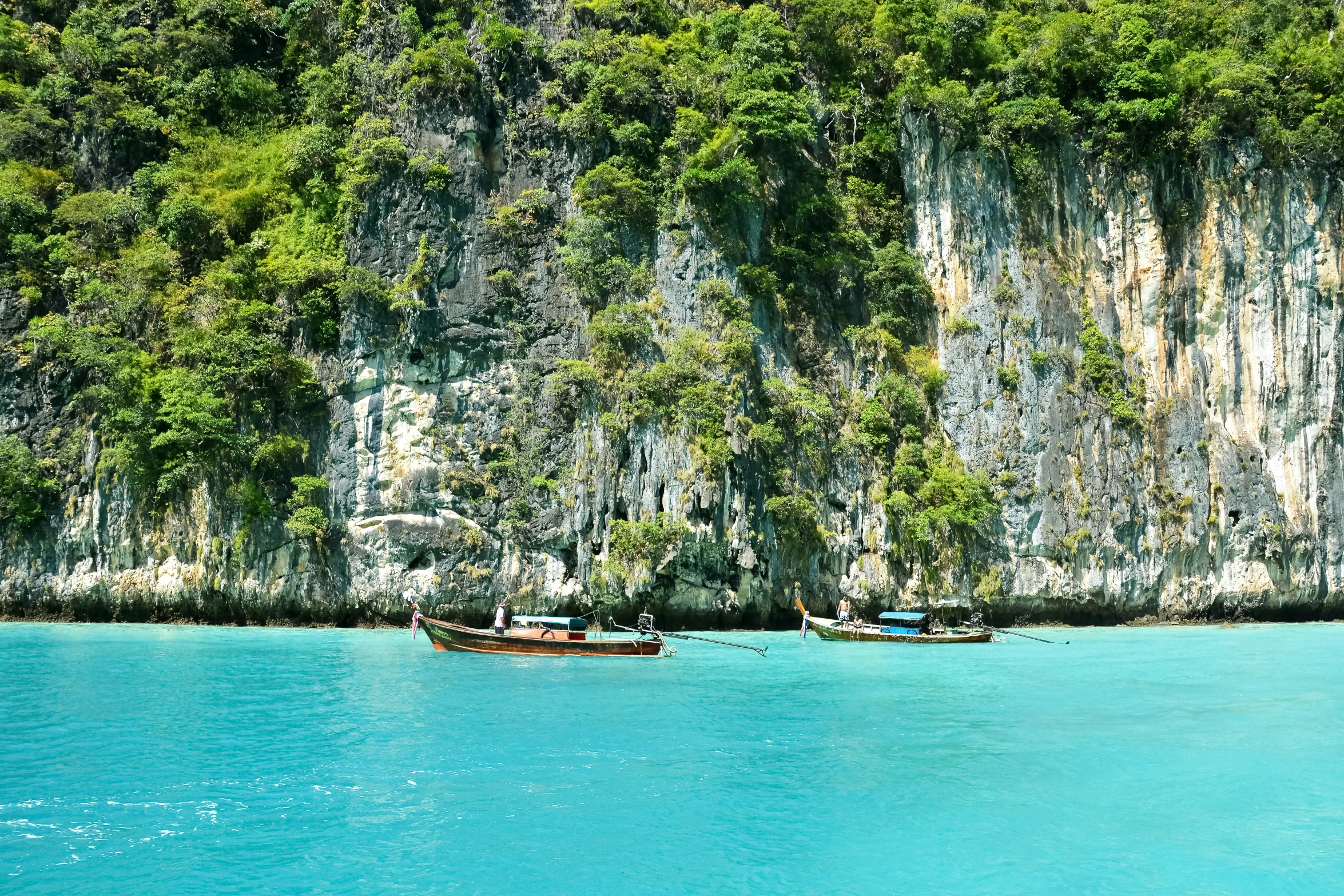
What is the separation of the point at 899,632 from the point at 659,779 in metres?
17.0

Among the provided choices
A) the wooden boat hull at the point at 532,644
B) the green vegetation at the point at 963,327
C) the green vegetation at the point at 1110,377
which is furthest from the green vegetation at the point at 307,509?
the green vegetation at the point at 1110,377

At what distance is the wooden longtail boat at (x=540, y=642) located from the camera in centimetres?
2358

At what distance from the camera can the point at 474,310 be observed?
30688 millimetres

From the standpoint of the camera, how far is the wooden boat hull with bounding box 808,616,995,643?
1073 inches

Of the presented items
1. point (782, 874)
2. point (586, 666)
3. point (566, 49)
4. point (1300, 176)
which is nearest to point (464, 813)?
point (782, 874)

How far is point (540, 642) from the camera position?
2348 cm

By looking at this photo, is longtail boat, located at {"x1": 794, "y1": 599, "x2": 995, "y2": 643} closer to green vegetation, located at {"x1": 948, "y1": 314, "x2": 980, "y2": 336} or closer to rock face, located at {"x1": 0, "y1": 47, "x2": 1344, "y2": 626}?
rock face, located at {"x1": 0, "y1": 47, "x2": 1344, "y2": 626}

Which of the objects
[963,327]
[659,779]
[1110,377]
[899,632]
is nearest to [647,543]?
[899,632]

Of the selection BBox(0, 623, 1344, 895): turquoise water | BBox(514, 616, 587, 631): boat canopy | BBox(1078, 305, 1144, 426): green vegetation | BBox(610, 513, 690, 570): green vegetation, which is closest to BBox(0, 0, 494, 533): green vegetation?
BBox(514, 616, 587, 631): boat canopy

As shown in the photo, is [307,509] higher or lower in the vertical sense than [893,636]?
higher

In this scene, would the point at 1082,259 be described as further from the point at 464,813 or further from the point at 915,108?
the point at 464,813

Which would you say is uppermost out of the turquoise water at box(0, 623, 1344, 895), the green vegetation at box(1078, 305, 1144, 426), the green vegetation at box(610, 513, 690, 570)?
the green vegetation at box(1078, 305, 1144, 426)

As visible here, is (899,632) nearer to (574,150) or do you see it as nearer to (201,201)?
(574,150)

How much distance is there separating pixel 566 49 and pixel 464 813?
29.1 m
